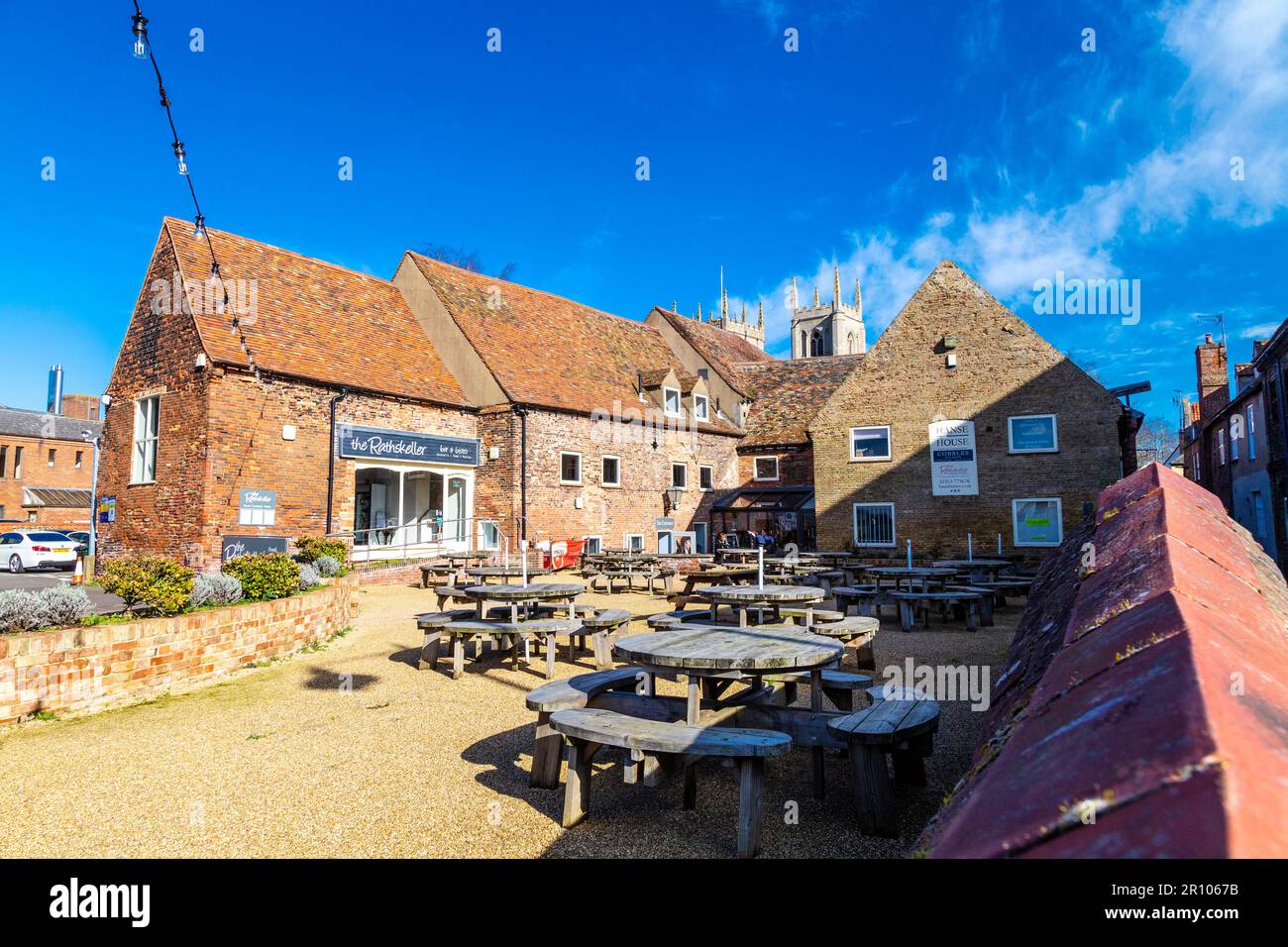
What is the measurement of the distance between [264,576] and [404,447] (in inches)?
436

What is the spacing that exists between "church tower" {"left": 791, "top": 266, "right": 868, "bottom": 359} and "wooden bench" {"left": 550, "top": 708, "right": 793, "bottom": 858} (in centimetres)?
7128

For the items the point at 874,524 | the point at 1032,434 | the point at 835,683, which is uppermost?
the point at 1032,434

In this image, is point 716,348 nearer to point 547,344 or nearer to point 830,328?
point 547,344

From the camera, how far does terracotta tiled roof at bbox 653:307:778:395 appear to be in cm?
3234

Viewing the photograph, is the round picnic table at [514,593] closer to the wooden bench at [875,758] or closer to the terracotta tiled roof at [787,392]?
the wooden bench at [875,758]

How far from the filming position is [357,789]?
4895 mm

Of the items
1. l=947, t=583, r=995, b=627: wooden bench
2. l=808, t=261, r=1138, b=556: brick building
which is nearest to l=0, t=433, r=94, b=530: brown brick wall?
l=808, t=261, r=1138, b=556: brick building

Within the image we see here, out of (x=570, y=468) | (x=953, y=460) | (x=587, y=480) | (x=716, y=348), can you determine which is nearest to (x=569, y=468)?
(x=570, y=468)

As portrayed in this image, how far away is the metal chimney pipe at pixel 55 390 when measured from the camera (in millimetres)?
49122

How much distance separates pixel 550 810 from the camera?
4.53 m

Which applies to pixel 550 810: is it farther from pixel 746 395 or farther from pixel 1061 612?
pixel 746 395

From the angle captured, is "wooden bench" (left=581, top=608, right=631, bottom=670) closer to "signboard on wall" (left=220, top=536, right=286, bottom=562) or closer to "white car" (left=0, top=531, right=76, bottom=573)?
Result: "signboard on wall" (left=220, top=536, right=286, bottom=562)
